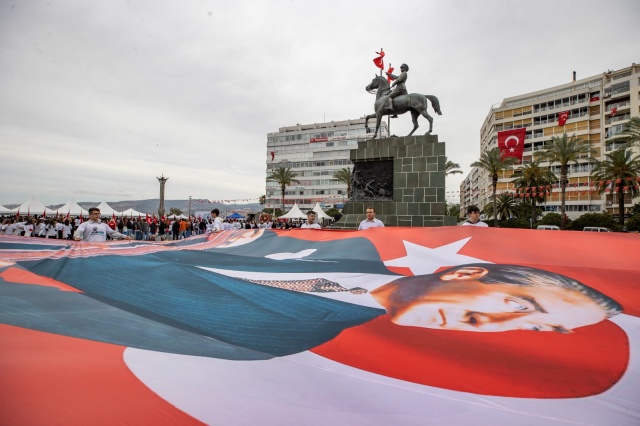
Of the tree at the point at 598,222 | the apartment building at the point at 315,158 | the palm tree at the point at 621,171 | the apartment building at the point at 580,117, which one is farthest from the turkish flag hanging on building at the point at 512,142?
the apartment building at the point at 315,158

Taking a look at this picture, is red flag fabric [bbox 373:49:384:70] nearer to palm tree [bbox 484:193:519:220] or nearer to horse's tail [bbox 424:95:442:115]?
horse's tail [bbox 424:95:442:115]

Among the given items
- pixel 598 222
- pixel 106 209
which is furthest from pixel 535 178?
pixel 106 209

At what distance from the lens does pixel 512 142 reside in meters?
57.1

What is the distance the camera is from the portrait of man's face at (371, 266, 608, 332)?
7.80 ft

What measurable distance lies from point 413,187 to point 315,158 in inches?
2984

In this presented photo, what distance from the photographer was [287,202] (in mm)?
87812

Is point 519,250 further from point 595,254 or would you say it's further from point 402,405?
point 402,405

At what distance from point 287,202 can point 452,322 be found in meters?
86.0

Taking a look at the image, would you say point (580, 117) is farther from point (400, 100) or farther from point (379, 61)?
point (400, 100)

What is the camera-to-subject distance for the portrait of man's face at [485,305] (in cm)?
238

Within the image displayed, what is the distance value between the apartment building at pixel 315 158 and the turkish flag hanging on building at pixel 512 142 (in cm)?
3150

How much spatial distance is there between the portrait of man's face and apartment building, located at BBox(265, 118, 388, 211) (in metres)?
77.0

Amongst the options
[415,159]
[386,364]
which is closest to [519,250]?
[386,364]

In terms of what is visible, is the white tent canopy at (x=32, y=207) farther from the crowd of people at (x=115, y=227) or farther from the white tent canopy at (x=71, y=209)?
the crowd of people at (x=115, y=227)
